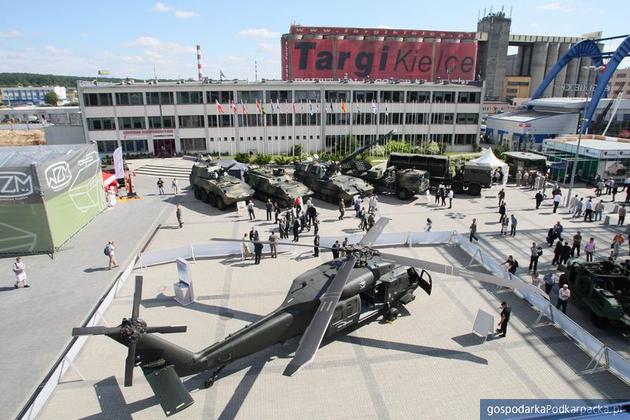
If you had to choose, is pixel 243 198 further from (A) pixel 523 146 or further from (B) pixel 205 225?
(A) pixel 523 146

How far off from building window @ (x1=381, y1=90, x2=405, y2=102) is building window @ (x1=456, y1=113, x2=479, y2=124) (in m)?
7.45

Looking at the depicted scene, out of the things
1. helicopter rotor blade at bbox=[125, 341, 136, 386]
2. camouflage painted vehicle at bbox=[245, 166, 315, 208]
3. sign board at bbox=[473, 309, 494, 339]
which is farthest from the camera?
camouflage painted vehicle at bbox=[245, 166, 315, 208]

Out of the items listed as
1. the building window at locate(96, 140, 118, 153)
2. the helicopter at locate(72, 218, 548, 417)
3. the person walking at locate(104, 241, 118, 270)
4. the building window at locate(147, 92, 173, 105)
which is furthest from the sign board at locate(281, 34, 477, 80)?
the helicopter at locate(72, 218, 548, 417)

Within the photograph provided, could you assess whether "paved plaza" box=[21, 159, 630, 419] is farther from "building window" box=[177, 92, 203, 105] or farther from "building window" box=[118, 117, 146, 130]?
"building window" box=[177, 92, 203, 105]

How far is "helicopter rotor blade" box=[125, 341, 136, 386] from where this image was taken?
25.6ft

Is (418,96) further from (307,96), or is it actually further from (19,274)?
(19,274)

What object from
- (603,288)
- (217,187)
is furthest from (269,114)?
(603,288)

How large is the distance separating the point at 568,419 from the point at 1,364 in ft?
45.7

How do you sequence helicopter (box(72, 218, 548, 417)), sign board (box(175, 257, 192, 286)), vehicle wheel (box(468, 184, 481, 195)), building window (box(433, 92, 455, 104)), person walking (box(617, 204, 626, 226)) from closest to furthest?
helicopter (box(72, 218, 548, 417)) < sign board (box(175, 257, 192, 286)) < person walking (box(617, 204, 626, 226)) < vehicle wheel (box(468, 184, 481, 195)) < building window (box(433, 92, 455, 104))

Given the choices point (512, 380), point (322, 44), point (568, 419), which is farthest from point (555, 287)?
point (322, 44)

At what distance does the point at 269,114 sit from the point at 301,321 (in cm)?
3651

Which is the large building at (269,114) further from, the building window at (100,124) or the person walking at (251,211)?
the person walking at (251,211)

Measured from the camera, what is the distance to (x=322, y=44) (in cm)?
5741

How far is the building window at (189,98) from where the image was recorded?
42.4 m
